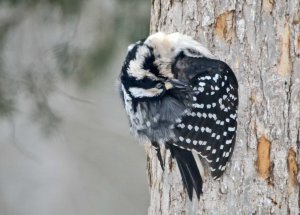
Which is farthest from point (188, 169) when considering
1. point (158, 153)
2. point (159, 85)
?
point (159, 85)

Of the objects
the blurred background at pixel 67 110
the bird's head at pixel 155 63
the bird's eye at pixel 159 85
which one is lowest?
the blurred background at pixel 67 110

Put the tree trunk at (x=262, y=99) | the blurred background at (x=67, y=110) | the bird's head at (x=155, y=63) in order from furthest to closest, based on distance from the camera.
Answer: the blurred background at (x=67, y=110)
the tree trunk at (x=262, y=99)
the bird's head at (x=155, y=63)

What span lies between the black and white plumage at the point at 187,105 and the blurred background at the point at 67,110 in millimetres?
1212

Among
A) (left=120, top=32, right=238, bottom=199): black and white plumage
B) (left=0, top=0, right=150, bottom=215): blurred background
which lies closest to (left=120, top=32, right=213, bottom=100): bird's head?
(left=120, top=32, right=238, bottom=199): black and white plumage

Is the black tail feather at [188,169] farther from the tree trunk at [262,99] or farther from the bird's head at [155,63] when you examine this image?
the bird's head at [155,63]

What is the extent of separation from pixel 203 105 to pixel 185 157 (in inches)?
6.1

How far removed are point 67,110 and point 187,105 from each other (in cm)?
245

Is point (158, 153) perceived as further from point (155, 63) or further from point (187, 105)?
point (155, 63)

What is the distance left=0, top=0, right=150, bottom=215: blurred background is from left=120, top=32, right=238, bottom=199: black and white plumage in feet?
3.98

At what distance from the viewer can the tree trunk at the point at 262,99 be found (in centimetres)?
235

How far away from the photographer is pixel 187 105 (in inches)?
92.0

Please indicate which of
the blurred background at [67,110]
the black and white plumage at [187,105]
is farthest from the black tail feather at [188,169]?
the blurred background at [67,110]

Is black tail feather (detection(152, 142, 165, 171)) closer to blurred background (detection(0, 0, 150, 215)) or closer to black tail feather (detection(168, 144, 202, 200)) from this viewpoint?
black tail feather (detection(168, 144, 202, 200))

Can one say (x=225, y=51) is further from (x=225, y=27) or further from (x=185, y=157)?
(x=185, y=157)
